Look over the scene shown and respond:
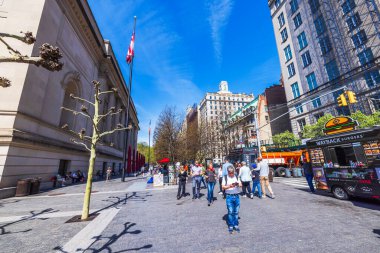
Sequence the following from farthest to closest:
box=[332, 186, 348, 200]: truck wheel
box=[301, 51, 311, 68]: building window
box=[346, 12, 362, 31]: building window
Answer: box=[301, 51, 311, 68]: building window < box=[346, 12, 362, 31]: building window < box=[332, 186, 348, 200]: truck wheel

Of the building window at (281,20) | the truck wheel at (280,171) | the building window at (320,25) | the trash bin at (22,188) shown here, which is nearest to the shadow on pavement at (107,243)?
the trash bin at (22,188)

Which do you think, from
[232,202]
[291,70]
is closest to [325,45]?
[291,70]

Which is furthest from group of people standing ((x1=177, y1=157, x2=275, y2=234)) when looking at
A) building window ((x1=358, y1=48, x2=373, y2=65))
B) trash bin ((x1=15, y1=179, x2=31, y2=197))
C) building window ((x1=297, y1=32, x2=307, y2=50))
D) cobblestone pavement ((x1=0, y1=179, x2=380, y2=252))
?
building window ((x1=297, y1=32, x2=307, y2=50))

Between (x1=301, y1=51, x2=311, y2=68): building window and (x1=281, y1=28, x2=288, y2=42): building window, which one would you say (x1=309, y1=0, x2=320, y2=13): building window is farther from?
(x1=301, y1=51, x2=311, y2=68): building window

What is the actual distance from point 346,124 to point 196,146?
29.6 metres

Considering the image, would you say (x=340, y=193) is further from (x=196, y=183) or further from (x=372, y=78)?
(x=372, y=78)

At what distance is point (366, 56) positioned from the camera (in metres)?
24.3

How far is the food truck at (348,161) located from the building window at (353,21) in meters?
26.6

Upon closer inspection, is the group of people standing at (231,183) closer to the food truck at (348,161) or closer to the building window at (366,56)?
the food truck at (348,161)

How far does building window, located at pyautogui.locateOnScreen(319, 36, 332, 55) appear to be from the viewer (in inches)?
1136

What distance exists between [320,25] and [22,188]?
45060 mm

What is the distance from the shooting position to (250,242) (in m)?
4.32

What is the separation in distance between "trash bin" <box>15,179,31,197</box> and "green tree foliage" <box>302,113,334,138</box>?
3298 centimetres

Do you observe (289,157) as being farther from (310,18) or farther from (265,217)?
(310,18)
